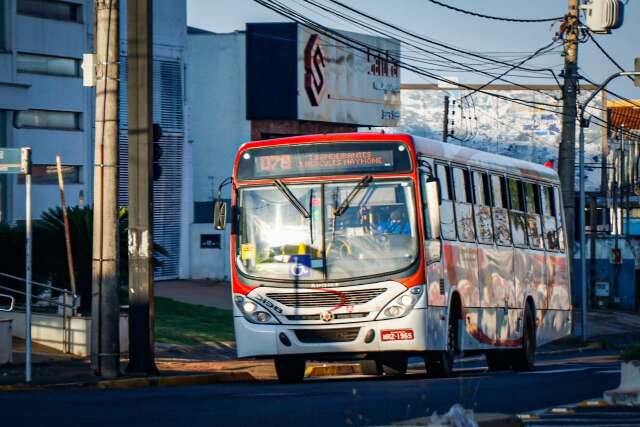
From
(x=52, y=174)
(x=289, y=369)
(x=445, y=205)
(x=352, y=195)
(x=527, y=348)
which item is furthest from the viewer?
(x=52, y=174)

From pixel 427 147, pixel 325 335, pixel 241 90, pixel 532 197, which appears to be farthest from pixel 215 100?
pixel 325 335

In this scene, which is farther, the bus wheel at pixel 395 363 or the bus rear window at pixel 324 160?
the bus wheel at pixel 395 363

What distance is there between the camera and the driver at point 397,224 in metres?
19.2

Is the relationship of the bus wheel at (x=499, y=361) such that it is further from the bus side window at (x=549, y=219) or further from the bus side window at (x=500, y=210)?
the bus side window at (x=549, y=219)

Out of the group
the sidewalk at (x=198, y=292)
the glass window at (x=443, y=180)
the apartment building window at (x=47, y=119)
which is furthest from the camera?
the apartment building window at (x=47, y=119)

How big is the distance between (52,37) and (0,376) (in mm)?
23970

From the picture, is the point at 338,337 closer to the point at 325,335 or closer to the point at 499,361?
the point at 325,335

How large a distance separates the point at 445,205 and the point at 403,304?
1.99 m

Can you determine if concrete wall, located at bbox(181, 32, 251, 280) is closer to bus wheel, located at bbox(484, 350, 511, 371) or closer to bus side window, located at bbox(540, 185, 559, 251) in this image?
bus side window, located at bbox(540, 185, 559, 251)

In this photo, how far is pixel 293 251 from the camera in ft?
63.5

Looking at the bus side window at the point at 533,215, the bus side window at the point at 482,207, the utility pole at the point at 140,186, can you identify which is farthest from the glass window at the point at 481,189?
the utility pole at the point at 140,186

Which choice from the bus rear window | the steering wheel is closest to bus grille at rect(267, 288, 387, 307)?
the steering wheel

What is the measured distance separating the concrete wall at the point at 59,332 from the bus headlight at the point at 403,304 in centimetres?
641

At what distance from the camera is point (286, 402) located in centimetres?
1445
